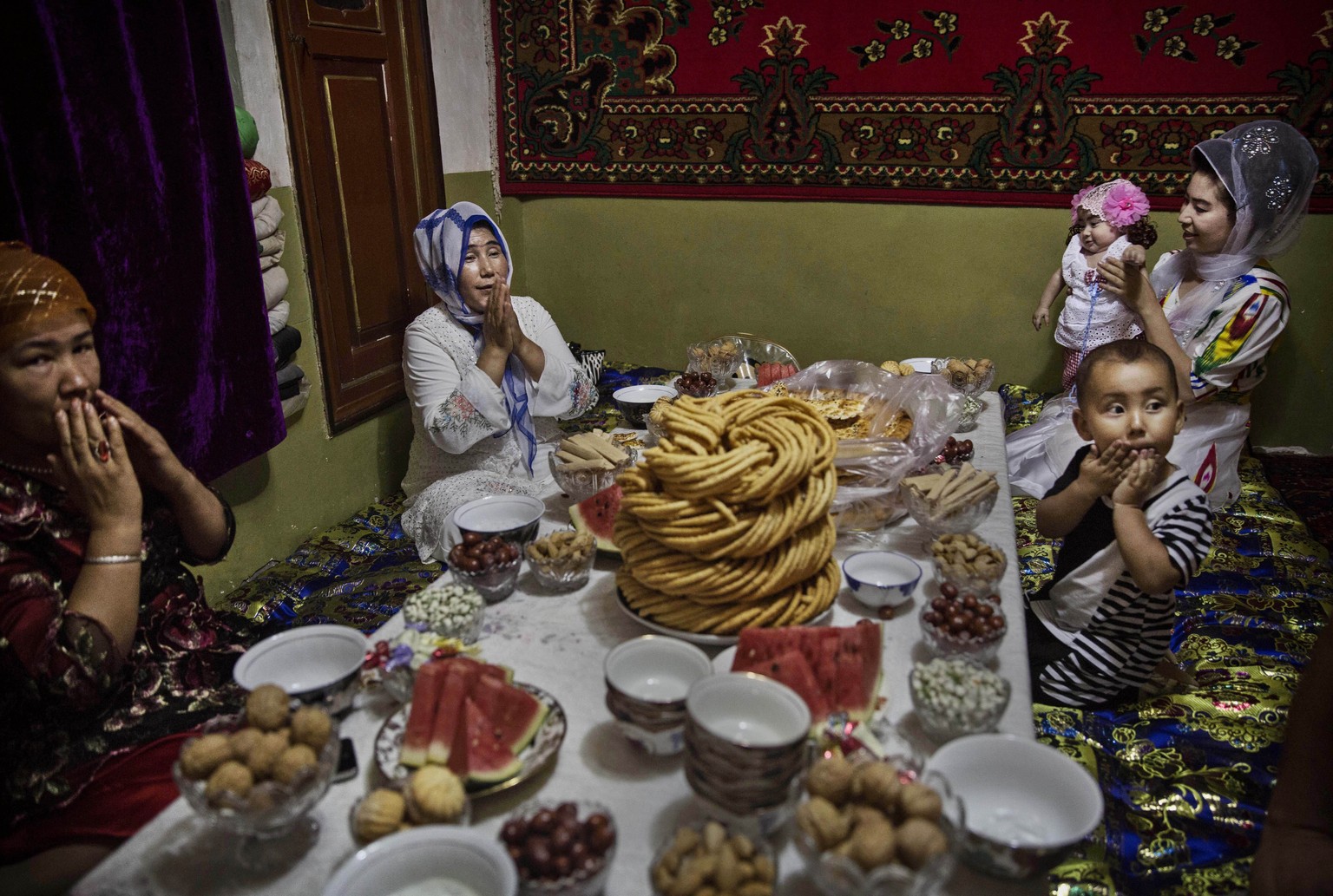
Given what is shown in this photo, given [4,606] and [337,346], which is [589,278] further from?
[4,606]

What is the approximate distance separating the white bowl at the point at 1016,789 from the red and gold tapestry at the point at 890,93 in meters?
3.56

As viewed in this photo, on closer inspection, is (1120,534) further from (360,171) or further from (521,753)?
(360,171)

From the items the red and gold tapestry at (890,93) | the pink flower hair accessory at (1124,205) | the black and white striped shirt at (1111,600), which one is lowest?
the black and white striped shirt at (1111,600)

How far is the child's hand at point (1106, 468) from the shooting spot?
181 cm

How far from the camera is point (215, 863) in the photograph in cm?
106

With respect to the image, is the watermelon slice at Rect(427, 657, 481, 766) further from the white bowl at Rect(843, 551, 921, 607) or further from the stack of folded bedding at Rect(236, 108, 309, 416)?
the stack of folded bedding at Rect(236, 108, 309, 416)

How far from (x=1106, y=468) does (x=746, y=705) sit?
1099 millimetres

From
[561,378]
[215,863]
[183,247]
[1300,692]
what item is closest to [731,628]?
[215,863]

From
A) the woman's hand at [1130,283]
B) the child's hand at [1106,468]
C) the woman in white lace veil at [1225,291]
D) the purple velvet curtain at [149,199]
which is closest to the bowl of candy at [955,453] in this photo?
the child's hand at [1106,468]

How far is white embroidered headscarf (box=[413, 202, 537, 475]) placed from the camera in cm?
278

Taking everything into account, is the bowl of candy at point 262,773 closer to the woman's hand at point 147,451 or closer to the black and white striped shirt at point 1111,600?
the woman's hand at point 147,451

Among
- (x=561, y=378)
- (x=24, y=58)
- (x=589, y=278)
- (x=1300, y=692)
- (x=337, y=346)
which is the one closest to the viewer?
(x=1300, y=692)

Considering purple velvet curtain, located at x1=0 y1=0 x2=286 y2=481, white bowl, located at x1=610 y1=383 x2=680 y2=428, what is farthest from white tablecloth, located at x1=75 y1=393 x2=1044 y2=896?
purple velvet curtain, located at x1=0 y1=0 x2=286 y2=481

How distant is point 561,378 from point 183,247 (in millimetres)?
1218
